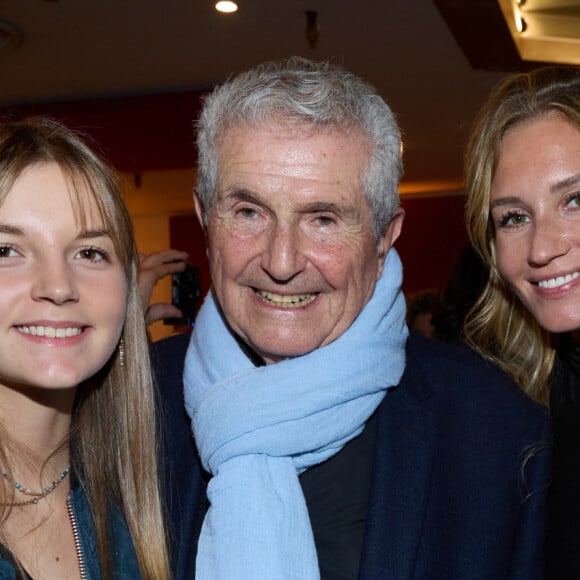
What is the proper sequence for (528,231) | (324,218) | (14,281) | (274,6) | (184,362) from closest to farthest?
(14,281) → (324,218) → (528,231) → (184,362) → (274,6)

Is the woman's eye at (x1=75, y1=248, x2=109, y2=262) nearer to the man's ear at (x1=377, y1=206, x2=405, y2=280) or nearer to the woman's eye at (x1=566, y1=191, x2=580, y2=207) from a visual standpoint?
the man's ear at (x1=377, y1=206, x2=405, y2=280)

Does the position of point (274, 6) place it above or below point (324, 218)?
above

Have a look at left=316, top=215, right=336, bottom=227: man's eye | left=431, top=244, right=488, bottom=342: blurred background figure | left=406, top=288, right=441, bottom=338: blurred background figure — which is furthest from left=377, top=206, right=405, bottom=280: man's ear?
left=406, top=288, right=441, bottom=338: blurred background figure

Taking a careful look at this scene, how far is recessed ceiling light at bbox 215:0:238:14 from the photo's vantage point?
16.5 ft

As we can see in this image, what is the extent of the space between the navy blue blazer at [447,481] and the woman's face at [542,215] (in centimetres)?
24

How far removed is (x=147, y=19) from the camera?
5.33 metres

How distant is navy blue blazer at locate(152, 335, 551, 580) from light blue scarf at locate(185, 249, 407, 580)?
0.26 ft

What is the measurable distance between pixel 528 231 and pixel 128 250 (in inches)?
36.7

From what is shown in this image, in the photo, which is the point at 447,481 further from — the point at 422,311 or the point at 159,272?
the point at 422,311

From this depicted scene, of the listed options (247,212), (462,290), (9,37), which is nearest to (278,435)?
(247,212)

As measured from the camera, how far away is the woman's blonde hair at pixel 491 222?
6.47 ft

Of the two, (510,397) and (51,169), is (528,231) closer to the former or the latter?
(510,397)

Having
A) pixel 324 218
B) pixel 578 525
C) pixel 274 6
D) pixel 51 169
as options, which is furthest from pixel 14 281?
pixel 274 6

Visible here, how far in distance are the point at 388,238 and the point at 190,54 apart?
4472 mm
